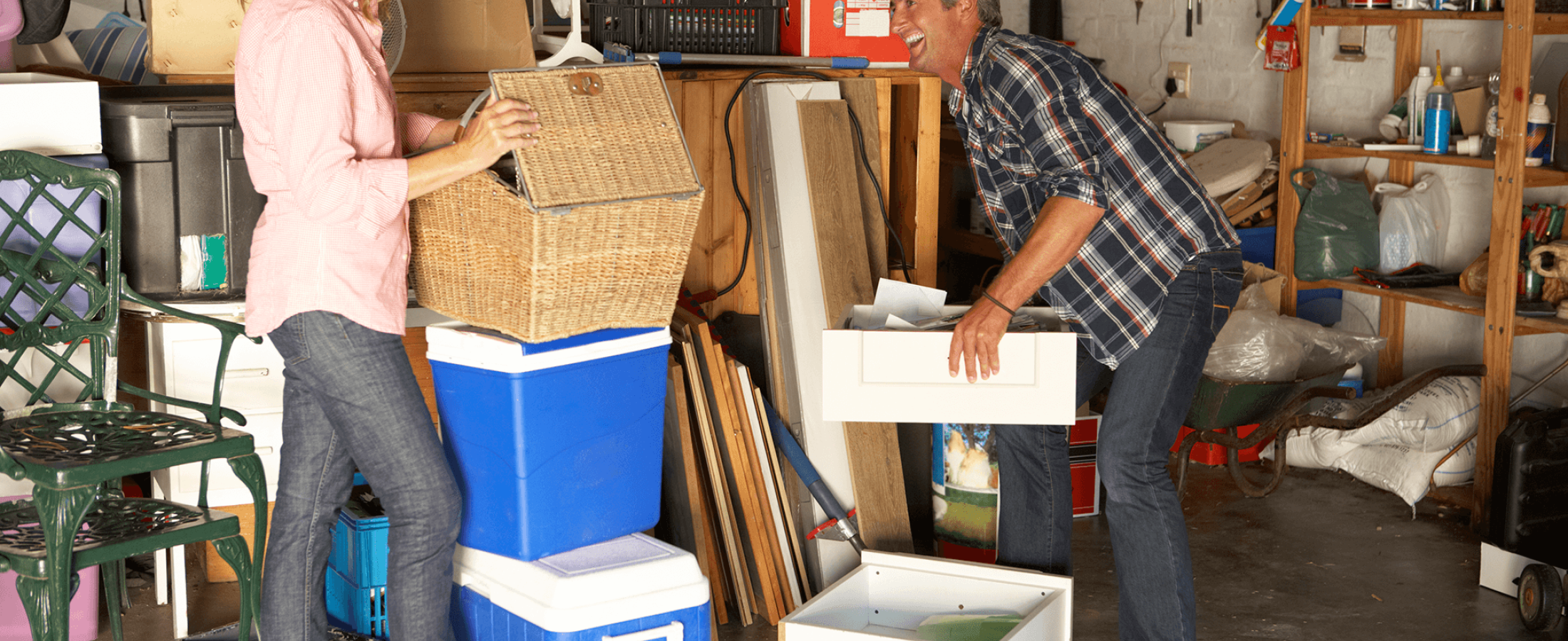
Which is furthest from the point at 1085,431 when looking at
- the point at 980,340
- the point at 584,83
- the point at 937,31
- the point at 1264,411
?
the point at 584,83

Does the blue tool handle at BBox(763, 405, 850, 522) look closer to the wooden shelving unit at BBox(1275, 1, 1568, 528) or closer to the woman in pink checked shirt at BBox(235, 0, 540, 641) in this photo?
the woman in pink checked shirt at BBox(235, 0, 540, 641)

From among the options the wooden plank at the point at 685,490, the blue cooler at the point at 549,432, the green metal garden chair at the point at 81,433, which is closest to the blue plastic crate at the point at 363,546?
the green metal garden chair at the point at 81,433

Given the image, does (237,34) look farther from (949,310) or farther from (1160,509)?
(1160,509)

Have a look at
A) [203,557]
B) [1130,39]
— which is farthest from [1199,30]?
[203,557]

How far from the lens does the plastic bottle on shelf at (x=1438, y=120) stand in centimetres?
399

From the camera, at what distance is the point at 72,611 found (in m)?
2.94

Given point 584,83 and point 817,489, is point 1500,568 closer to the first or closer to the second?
point 817,489

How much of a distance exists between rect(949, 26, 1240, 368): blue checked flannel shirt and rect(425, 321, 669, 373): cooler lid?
748 millimetres

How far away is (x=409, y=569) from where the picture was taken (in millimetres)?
2234

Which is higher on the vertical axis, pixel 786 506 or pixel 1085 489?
pixel 786 506

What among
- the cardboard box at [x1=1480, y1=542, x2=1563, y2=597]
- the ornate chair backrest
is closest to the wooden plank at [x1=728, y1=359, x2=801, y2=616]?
the ornate chair backrest

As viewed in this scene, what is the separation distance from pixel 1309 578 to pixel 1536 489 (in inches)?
22.4

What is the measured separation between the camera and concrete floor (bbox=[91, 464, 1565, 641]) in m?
3.09

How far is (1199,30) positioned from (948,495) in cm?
261
